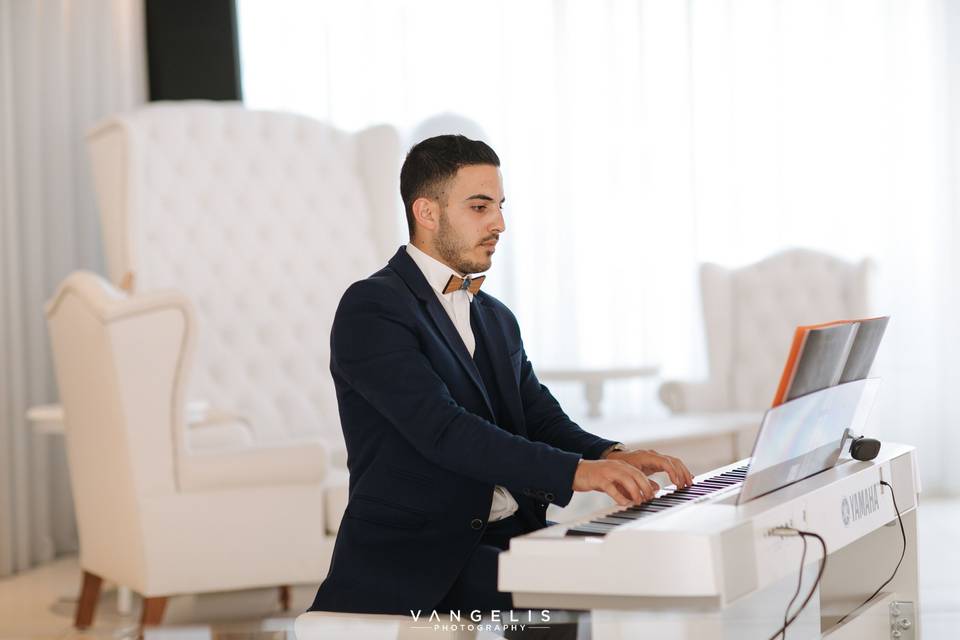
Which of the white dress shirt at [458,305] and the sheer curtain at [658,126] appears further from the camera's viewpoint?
the sheer curtain at [658,126]

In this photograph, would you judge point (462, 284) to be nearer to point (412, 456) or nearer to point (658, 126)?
point (412, 456)

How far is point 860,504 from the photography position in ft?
5.59

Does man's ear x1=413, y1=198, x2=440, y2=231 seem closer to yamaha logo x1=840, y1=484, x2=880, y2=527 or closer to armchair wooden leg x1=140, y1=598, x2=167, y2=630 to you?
yamaha logo x1=840, y1=484, x2=880, y2=527

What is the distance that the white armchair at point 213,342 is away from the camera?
3158mm

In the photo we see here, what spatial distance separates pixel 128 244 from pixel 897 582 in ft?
10.1

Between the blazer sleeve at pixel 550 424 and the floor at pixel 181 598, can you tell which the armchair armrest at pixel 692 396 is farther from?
the blazer sleeve at pixel 550 424

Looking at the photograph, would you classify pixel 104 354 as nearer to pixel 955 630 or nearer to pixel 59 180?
pixel 59 180

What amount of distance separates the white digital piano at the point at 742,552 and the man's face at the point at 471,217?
0.52m

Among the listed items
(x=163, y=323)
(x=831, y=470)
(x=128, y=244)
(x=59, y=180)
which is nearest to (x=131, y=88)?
(x=59, y=180)

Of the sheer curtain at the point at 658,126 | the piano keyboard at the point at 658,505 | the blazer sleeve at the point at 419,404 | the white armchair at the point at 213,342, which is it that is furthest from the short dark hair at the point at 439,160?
the sheer curtain at the point at 658,126

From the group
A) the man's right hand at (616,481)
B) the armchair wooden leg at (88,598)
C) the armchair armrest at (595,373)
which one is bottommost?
the armchair wooden leg at (88,598)

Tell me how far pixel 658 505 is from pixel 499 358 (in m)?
0.52

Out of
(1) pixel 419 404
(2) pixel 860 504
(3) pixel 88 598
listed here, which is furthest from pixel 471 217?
(3) pixel 88 598

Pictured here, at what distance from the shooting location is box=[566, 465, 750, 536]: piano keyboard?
1.41 m
